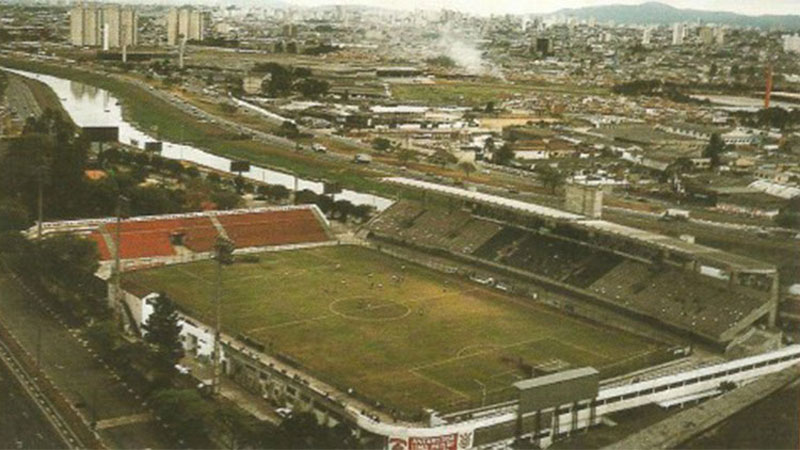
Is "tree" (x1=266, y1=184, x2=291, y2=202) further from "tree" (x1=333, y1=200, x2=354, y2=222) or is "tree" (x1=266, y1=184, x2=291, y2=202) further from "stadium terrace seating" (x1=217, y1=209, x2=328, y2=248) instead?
"stadium terrace seating" (x1=217, y1=209, x2=328, y2=248)

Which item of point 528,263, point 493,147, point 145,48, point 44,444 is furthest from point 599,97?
point 44,444

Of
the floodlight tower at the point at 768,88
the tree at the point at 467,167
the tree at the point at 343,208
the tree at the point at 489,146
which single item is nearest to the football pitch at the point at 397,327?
the tree at the point at 343,208

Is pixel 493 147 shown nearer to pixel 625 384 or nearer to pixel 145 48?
pixel 625 384

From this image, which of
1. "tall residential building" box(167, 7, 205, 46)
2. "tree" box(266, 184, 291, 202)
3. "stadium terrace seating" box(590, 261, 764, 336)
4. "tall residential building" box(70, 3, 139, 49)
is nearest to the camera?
"stadium terrace seating" box(590, 261, 764, 336)

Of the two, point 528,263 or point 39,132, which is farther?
point 39,132

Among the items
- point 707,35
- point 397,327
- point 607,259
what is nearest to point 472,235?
point 607,259

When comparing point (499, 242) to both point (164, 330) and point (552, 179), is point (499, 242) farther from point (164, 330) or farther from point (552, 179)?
point (164, 330)

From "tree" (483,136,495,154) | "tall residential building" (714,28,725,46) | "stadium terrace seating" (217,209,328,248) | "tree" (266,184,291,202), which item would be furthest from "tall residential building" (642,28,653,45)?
"stadium terrace seating" (217,209,328,248)
